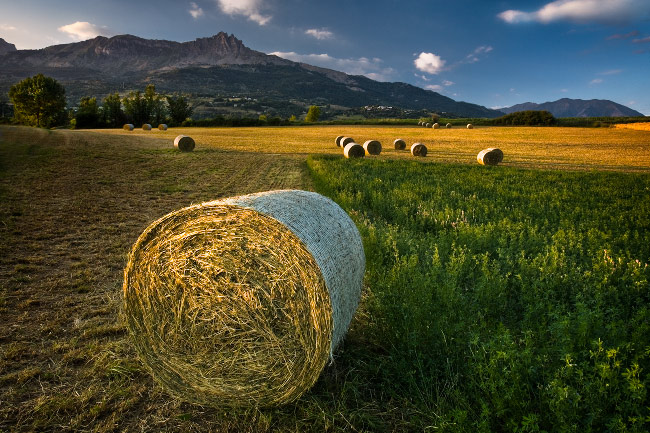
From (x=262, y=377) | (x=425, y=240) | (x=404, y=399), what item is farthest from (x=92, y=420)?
(x=425, y=240)

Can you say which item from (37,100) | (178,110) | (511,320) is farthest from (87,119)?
(511,320)

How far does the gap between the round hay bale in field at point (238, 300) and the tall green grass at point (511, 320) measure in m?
0.90

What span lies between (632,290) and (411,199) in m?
5.90

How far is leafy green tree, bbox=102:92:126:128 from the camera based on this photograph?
75938 millimetres

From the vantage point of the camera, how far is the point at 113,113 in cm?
7656

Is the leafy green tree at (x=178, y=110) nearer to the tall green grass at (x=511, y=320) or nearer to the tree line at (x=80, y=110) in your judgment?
the tree line at (x=80, y=110)

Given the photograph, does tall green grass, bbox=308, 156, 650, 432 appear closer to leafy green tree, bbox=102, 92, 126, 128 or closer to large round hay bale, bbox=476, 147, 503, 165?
large round hay bale, bbox=476, 147, 503, 165

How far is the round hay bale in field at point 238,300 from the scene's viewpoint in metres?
3.63

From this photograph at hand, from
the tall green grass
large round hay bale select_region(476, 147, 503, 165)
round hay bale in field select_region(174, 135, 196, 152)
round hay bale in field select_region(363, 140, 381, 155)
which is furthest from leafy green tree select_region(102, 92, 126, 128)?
the tall green grass

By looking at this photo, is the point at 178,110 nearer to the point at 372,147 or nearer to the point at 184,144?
the point at 184,144

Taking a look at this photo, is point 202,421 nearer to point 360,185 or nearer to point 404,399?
point 404,399

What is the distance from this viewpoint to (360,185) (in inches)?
496

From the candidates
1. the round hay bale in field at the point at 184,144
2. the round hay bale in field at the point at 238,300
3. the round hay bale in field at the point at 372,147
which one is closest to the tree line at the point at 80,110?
the round hay bale in field at the point at 184,144

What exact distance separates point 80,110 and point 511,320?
93733mm
